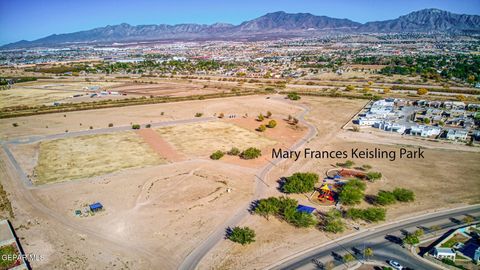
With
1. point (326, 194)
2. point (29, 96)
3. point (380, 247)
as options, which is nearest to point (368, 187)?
point (326, 194)

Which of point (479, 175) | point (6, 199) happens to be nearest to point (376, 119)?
point (479, 175)

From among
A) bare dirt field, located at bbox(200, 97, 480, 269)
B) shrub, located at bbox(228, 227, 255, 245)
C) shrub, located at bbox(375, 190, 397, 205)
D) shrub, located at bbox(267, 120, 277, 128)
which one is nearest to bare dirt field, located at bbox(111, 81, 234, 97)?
shrub, located at bbox(267, 120, 277, 128)

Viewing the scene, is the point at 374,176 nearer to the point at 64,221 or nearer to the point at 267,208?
the point at 267,208

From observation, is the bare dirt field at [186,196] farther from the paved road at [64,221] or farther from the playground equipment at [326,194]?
the playground equipment at [326,194]

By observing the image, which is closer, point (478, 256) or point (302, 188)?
point (478, 256)

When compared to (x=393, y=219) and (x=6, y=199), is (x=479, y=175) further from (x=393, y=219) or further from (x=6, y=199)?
(x=6, y=199)
